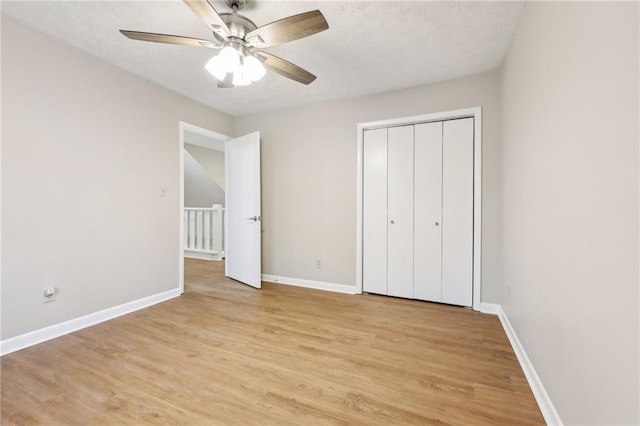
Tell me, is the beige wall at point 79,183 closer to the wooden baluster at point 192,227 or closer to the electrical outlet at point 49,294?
the electrical outlet at point 49,294

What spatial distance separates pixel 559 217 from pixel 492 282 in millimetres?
1777

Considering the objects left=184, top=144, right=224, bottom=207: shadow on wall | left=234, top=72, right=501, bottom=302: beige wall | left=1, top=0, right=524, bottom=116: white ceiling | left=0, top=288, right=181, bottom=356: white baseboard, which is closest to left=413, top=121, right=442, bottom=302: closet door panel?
left=234, top=72, right=501, bottom=302: beige wall

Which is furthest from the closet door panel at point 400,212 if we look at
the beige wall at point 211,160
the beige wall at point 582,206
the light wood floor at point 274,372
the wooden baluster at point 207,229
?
the beige wall at point 211,160

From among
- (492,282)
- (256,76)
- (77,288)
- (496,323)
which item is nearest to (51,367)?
(77,288)

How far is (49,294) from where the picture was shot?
2232 mm

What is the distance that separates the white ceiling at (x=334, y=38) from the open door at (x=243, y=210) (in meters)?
0.87

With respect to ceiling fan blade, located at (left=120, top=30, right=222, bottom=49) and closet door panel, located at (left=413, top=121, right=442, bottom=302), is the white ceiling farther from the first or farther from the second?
closet door panel, located at (left=413, top=121, right=442, bottom=302)

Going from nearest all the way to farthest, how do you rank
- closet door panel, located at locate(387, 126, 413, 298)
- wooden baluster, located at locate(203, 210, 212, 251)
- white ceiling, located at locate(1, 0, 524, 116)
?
white ceiling, located at locate(1, 0, 524, 116) → closet door panel, located at locate(387, 126, 413, 298) → wooden baluster, located at locate(203, 210, 212, 251)

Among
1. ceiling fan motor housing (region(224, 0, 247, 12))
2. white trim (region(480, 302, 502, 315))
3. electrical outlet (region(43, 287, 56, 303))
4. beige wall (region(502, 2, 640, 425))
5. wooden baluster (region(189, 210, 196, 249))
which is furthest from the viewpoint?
wooden baluster (region(189, 210, 196, 249))

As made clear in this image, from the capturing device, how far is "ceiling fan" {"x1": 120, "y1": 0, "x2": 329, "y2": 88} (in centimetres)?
Answer: 152

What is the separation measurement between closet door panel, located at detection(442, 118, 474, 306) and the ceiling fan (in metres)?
1.96

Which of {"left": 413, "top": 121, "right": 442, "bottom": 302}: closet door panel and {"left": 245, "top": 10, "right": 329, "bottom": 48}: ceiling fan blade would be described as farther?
{"left": 413, "top": 121, "right": 442, "bottom": 302}: closet door panel

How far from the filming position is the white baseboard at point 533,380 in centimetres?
132

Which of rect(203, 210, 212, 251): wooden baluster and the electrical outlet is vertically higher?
rect(203, 210, 212, 251): wooden baluster
